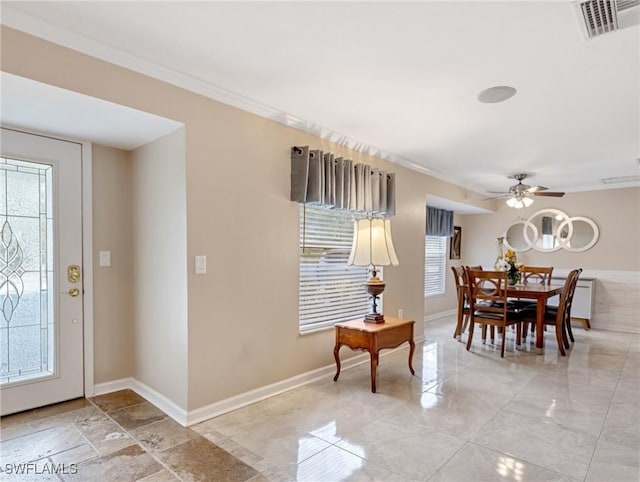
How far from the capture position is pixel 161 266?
2803 millimetres

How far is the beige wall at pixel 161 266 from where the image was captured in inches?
102

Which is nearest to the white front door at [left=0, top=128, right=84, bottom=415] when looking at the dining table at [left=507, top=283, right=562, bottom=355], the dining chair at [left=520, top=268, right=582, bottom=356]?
A: the dining table at [left=507, top=283, right=562, bottom=355]

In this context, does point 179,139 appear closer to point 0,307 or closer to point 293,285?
point 293,285

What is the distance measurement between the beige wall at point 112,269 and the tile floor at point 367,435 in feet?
1.02

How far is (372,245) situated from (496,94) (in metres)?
1.51

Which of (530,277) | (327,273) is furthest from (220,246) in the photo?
(530,277)

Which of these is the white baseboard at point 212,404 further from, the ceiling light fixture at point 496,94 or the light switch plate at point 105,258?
the ceiling light fixture at point 496,94

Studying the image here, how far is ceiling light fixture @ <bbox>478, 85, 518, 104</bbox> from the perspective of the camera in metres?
2.63

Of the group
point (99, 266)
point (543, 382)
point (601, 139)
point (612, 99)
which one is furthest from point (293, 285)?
point (601, 139)

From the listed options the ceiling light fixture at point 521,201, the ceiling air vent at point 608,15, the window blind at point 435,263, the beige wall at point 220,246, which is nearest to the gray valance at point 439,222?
the window blind at point 435,263

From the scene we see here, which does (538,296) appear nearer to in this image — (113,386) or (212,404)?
(212,404)

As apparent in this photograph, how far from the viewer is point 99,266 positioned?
3.04m

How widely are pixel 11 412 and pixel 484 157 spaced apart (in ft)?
16.6

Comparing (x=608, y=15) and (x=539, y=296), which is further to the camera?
(x=539, y=296)
